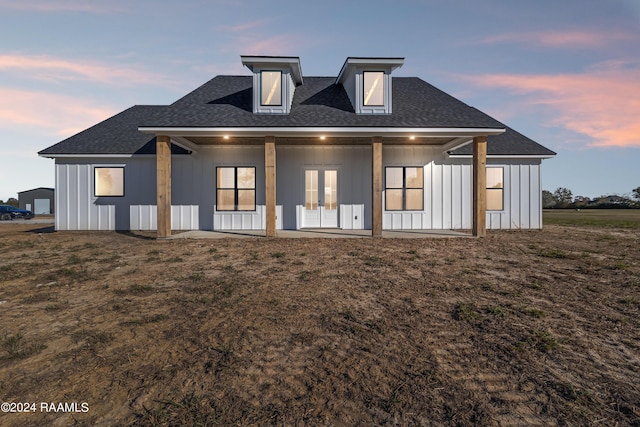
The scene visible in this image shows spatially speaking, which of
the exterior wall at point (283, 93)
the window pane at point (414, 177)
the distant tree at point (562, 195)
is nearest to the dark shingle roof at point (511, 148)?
the window pane at point (414, 177)

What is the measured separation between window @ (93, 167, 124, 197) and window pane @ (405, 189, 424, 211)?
12355 mm

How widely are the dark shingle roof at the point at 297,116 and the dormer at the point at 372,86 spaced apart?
0.47 meters

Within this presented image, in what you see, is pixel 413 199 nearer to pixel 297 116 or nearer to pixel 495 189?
Result: pixel 495 189

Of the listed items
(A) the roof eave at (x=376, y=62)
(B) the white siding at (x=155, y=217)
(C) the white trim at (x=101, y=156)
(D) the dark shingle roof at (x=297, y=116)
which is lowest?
(B) the white siding at (x=155, y=217)

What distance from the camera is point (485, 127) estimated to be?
10.7m

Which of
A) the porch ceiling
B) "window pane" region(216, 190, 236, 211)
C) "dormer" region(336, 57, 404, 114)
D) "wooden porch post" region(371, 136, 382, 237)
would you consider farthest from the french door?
"window pane" region(216, 190, 236, 211)

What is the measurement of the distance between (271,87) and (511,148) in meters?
10.8

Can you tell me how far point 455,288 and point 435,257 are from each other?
8.50 ft

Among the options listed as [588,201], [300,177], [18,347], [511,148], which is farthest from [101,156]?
[588,201]

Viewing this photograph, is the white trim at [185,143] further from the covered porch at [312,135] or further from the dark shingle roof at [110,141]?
the dark shingle roof at [110,141]

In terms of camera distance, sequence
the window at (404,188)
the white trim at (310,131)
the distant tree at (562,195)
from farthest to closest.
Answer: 1. the distant tree at (562,195)
2. the window at (404,188)
3. the white trim at (310,131)

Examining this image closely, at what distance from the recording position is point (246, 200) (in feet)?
43.7

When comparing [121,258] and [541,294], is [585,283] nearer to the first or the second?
[541,294]

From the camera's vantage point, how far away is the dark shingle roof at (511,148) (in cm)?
1362
